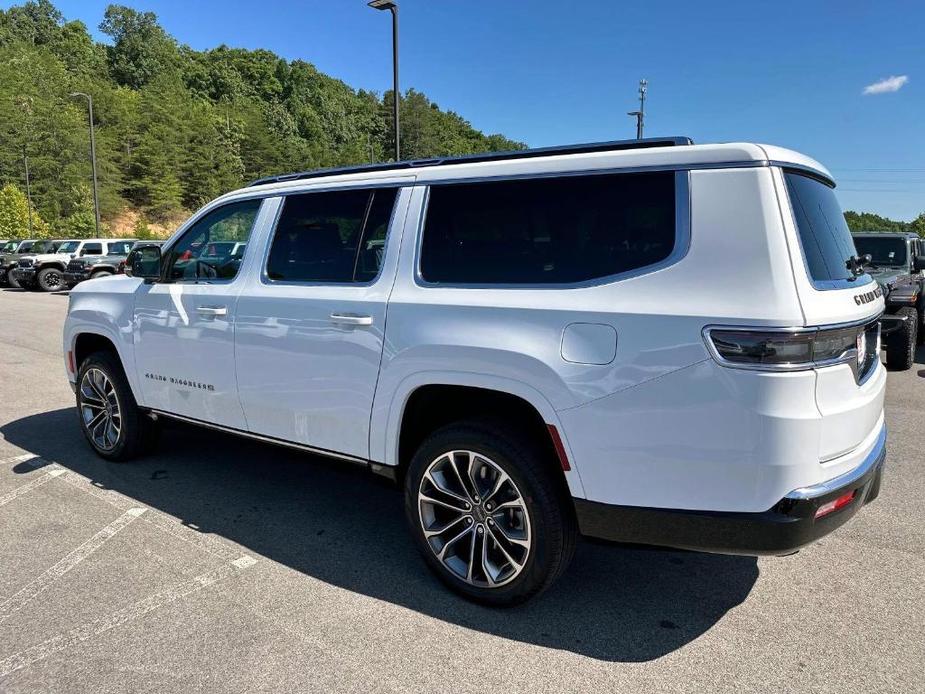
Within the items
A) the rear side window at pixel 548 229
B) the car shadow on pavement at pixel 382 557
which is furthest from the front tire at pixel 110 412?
the rear side window at pixel 548 229

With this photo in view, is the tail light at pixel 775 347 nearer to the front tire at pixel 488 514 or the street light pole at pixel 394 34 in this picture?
the front tire at pixel 488 514

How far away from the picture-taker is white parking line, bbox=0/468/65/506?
168 inches

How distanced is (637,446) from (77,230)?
2219 inches

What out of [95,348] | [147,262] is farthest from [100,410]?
[147,262]

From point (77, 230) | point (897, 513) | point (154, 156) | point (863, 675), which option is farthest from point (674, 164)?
point (154, 156)

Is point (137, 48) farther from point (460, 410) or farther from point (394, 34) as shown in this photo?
point (460, 410)

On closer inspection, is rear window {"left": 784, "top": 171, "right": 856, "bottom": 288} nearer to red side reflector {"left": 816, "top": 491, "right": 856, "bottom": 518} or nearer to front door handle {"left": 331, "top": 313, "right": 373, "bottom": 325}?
red side reflector {"left": 816, "top": 491, "right": 856, "bottom": 518}

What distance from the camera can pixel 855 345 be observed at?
2.50m

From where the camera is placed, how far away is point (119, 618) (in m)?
2.88

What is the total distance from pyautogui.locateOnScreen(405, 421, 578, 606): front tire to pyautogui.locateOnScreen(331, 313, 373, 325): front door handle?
63cm

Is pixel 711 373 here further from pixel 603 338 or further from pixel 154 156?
pixel 154 156

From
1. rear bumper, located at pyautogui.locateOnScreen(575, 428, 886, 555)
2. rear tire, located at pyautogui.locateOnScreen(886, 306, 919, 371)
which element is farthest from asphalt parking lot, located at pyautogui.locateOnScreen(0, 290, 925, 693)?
rear tire, located at pyautogui.locateOnScreen(886, 306, 919, 371)

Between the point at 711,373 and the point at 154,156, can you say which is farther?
the point at 154,156

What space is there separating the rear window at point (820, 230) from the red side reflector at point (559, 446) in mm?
1084
